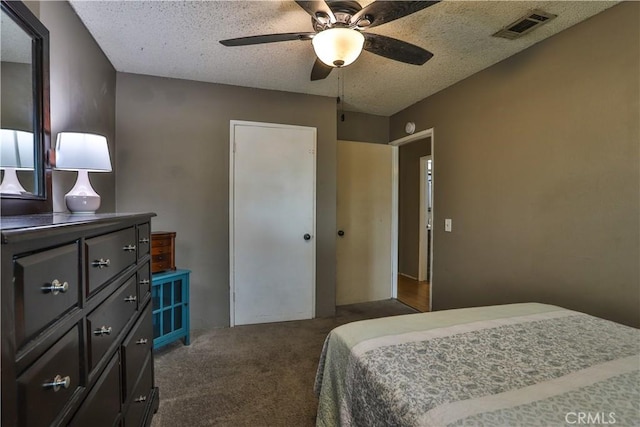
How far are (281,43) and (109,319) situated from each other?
2.02 metres

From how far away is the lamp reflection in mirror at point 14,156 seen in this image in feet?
3.72

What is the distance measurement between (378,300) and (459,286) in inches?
51.4

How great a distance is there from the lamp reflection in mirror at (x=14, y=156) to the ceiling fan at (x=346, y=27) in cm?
104

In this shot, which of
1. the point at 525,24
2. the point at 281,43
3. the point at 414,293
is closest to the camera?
the point at 525,24

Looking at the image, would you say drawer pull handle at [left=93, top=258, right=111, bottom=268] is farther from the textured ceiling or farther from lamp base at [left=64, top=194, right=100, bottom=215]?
the textured ceiling

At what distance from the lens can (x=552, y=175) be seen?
6.62ft

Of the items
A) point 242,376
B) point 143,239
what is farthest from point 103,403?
point 242,376

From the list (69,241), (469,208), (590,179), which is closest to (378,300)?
(469,208)

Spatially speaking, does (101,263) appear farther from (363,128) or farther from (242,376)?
(363,128)

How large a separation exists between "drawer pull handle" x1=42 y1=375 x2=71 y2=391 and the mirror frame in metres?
0.85

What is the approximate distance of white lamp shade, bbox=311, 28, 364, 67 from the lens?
4.88 ft

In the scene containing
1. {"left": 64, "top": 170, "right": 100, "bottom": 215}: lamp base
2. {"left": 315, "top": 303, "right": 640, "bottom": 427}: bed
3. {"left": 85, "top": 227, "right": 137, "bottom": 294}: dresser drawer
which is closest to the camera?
{"left": 315, "top": 303, "right": 640, "bottom": 427}: bed

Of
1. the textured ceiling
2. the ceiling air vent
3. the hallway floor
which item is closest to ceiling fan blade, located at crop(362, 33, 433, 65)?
the textured ceiling

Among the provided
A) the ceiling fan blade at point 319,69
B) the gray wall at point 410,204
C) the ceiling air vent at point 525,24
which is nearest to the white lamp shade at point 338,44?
the ceiling fan blade at point 319,69
